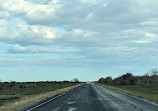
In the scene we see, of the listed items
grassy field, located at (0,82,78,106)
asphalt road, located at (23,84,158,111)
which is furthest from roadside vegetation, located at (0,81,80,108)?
asphalt road, located at (23,84,158,111)

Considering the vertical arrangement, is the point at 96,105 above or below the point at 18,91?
below

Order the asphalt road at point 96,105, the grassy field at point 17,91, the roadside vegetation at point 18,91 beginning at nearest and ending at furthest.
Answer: the asphalt road at point 96,105 < the roadside vegetation at point 18,91 < the grassy field at point 17,91

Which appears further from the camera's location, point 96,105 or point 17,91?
point 17,91

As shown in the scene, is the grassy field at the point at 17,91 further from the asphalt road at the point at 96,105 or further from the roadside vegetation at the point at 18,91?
the asphalt road at the point at 96,105

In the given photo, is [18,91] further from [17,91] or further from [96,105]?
[96,105]

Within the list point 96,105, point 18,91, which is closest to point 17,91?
point 18,91

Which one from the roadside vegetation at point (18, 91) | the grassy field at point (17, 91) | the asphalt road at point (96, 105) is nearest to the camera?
the asphalt road at point (96, 105)

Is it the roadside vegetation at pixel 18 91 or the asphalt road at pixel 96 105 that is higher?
the roadside vegetation at pixel 18 91

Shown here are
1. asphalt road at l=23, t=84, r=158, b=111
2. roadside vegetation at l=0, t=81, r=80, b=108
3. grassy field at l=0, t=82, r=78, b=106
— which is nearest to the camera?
asphalt road at l=23, t=84, r=158, b=111

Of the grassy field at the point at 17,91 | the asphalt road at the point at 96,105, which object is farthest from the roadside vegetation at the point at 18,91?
the asphalt road at the point at 96,105

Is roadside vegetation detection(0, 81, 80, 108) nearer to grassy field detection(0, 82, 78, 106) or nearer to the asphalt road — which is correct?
grassy field detection(0, 82, 78, 106)

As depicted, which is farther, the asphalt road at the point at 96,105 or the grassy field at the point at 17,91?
the grassy field at the point at 17,91

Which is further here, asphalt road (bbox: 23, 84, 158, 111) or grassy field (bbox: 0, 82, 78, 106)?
grassy field (bbox: 0, 82, 78, 106)

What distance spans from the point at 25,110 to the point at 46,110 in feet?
4.51
